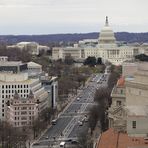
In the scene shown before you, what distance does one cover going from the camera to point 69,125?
66.5 metres

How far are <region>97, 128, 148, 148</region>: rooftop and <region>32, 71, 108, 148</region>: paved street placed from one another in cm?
1762

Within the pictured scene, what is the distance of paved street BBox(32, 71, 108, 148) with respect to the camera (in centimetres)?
5625

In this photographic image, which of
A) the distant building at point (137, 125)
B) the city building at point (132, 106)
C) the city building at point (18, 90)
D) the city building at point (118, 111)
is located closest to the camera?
the distant building at point (137, 125)

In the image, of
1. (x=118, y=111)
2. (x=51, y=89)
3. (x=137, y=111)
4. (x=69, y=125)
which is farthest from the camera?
(x=51, y=89)

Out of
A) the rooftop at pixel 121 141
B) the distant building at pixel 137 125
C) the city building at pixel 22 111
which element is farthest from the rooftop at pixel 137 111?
the city building at pixel 22 111

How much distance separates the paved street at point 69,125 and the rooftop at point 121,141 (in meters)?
17.6

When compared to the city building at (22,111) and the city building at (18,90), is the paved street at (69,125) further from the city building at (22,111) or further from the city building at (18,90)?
the city building at (18,90)

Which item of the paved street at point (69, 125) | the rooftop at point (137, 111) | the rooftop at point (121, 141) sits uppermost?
the rooftop at point (137, 111)

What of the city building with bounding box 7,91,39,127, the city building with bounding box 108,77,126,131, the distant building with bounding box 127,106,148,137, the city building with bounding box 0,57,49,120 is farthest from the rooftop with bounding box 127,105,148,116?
the city building with bounding box 0,57,49,120

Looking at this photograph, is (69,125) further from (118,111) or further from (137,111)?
(137,111)

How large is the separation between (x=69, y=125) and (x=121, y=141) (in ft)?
111

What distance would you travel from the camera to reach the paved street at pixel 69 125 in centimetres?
5625

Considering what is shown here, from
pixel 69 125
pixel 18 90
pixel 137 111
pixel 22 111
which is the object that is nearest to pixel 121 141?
pixel 137 111

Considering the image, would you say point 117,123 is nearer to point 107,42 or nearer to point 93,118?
point 93,118
